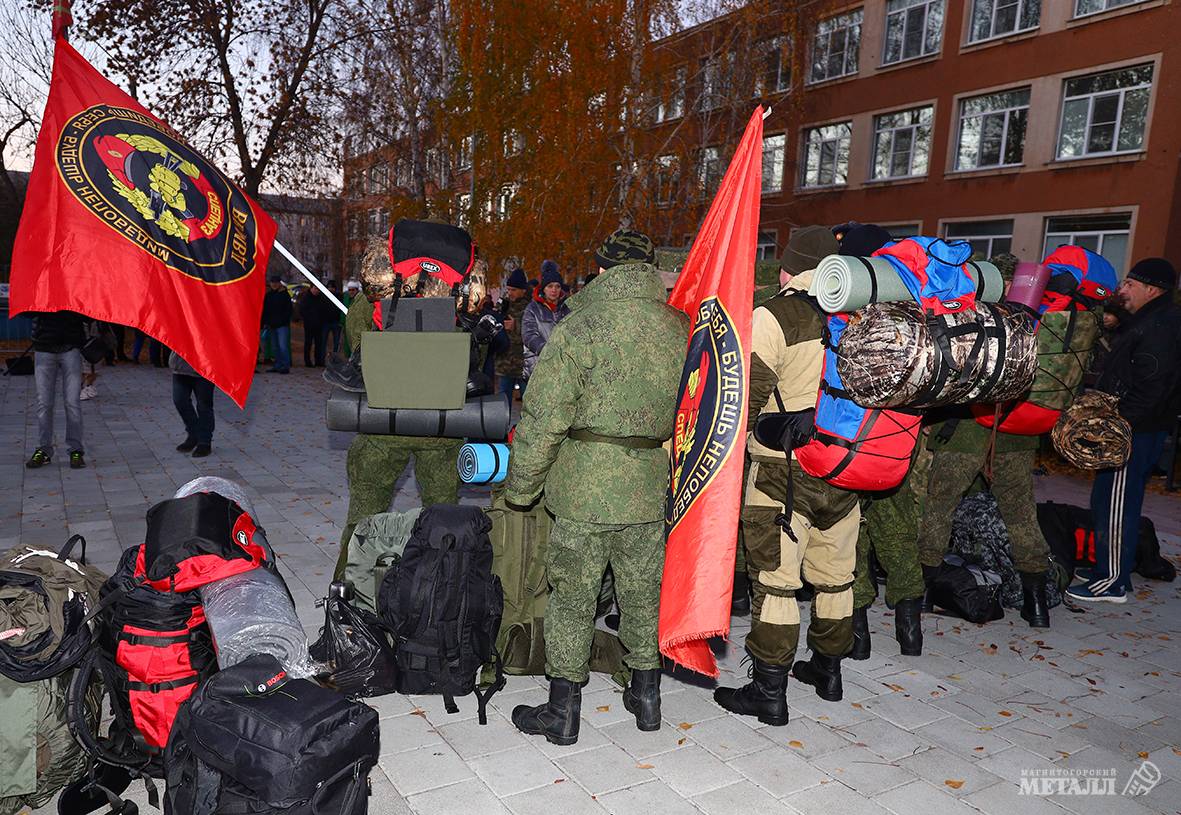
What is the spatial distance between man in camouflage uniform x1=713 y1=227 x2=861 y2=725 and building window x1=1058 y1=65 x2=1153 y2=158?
58.5ft

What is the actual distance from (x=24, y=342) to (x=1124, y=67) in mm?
26897

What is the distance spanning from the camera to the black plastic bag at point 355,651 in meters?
3.78

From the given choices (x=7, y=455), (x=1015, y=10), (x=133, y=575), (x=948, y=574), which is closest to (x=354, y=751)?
(x=133, y=575)

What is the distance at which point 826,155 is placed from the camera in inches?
943

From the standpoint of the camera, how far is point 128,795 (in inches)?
123

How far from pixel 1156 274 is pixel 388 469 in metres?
5.37

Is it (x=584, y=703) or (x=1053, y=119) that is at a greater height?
(x=1053, y=119)

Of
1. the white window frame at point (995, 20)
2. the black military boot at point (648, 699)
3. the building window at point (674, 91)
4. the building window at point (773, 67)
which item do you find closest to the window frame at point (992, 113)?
the white window frame at point (995, 20)

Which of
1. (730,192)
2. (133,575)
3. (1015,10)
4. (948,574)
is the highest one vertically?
(1015,10)

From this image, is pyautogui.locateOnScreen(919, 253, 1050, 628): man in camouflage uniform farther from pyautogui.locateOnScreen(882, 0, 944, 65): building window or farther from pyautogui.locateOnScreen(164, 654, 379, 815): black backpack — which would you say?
pyautogui.locateOnScreen(882, 0, 944, 65): building window

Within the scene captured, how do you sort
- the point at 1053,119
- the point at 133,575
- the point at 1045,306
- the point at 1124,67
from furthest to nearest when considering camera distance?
the point at 1053,119 < the point at 1124,67 < the point at 1045,306 < the point at 133,575

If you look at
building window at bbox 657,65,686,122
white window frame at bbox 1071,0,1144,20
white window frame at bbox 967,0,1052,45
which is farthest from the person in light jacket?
white window frame at bbox 967,0,1052,45

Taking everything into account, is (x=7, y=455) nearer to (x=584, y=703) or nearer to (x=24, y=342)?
(x=584, y=703)

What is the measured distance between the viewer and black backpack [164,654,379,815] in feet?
7.45
